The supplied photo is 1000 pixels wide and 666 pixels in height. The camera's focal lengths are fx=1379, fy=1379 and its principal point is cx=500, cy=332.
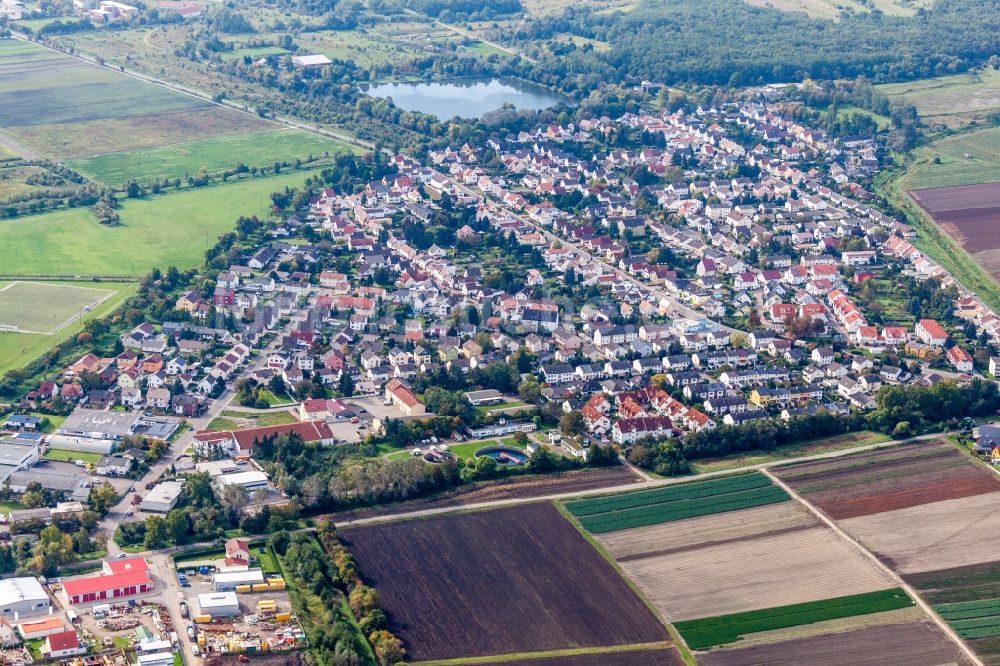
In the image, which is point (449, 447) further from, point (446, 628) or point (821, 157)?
point (821, 157)

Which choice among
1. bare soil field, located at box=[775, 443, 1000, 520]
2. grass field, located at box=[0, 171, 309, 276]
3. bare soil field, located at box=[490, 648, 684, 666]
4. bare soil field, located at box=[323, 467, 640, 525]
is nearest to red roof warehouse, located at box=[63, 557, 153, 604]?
bare soil field, located at box=[323, 467, 640, 525]

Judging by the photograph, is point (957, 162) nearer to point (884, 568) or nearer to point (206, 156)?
point (206, 156)

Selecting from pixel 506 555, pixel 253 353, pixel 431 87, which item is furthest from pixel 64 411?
pixel 431 87

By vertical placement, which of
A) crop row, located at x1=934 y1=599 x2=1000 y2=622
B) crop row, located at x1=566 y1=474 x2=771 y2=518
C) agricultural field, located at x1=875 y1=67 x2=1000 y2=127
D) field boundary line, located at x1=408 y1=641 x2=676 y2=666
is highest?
agricultural field, located at x1=875 y1=67 x2=1000 y2=127

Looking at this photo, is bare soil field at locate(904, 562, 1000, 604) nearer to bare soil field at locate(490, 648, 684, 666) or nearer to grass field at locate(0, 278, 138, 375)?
bare soil field at locate(490, 648, 684, 666)

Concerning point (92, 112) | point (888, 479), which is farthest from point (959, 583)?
point (92, 112)
